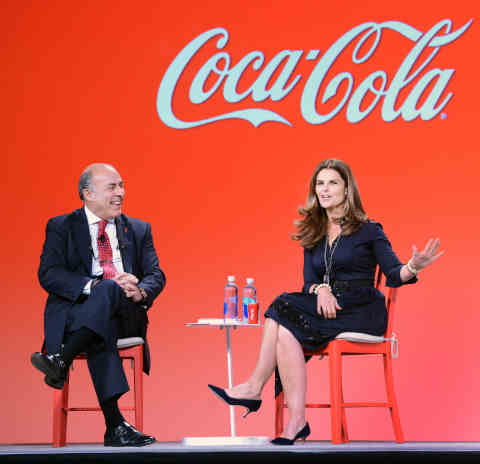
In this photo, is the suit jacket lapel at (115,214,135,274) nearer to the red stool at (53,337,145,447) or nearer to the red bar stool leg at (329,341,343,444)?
the red stool at (53,337,145,447)

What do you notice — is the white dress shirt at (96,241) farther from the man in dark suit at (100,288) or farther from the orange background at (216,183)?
the orange background at (216,183)

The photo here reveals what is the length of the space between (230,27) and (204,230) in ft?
4.19

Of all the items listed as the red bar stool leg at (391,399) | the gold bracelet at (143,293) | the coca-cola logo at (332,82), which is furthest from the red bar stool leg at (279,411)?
the coca-cola logo at (332,82)

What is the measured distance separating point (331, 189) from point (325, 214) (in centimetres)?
16

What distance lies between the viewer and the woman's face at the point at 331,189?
3785mm

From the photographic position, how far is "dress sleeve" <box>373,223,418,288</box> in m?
3.55

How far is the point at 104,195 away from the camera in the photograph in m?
3.86

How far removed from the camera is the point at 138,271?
13.1 feet

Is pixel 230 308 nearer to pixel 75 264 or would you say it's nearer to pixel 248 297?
pixel 248 297

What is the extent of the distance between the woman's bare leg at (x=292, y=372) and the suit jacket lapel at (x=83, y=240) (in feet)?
3.18

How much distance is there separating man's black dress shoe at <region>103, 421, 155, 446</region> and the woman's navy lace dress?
2.42 ft

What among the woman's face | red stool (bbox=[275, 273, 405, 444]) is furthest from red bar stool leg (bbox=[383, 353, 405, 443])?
the woman's face

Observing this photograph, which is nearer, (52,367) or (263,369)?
(52,367)

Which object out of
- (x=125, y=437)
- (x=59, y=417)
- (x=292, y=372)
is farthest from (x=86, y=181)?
(x=292, y=372)
